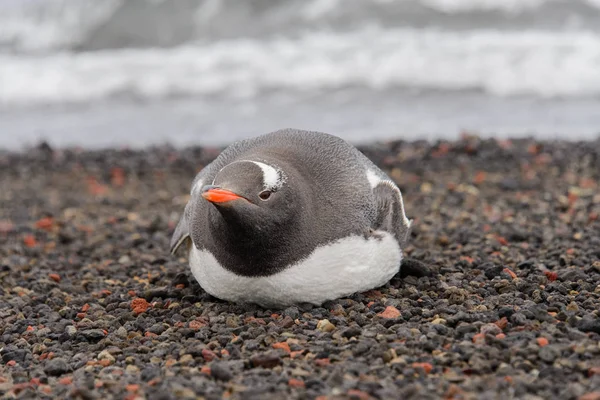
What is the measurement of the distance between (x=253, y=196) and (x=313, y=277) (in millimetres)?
670

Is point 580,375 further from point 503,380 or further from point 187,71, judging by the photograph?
point 187,71

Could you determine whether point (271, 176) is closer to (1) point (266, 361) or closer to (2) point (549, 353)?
(1) point (266, 361)

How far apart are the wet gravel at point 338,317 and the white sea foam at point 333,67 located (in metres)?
8.04

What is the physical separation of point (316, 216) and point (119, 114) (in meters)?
13.1

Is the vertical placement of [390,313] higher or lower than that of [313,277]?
lower

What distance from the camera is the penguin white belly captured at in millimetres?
4809

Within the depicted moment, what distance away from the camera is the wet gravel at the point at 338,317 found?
389cm

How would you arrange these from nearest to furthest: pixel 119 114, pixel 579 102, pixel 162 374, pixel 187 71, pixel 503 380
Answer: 1. pixel 503 380
2. pixel 162 374
3. pixel 579 102
4. pixel 119 114
5. pixel 187 71

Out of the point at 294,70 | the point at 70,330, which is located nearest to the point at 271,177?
the point at 70,330

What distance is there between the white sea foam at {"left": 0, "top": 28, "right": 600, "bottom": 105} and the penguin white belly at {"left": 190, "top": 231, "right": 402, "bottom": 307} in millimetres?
12030

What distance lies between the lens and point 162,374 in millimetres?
4145

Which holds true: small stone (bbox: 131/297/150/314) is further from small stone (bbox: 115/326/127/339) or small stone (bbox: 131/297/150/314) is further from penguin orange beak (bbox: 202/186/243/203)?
penguin orange beak (bbox: 202/186/243/203)

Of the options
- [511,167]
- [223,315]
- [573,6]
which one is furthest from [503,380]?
[573,6]

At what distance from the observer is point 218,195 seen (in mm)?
4289
